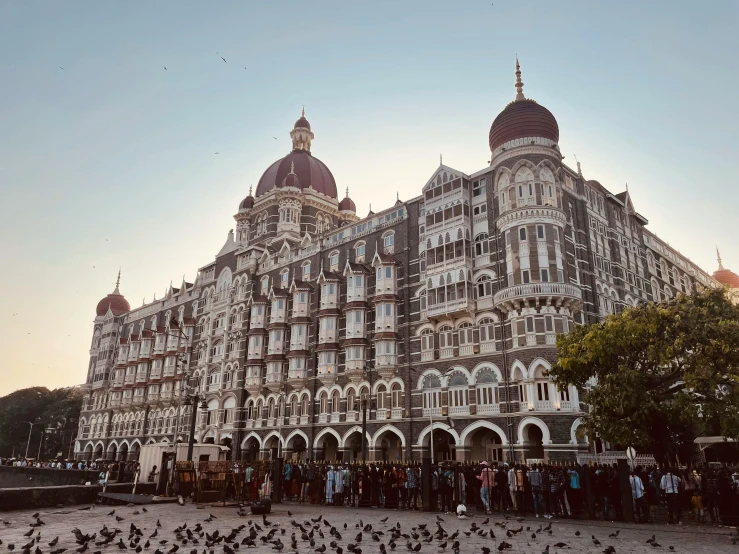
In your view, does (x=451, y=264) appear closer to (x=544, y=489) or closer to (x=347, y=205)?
(x=544, y=489)

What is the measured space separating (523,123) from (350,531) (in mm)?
30573

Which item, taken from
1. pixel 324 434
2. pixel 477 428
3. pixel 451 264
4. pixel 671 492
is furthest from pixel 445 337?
pixel 671 492

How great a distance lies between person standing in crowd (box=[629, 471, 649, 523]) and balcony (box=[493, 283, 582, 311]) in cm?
1526

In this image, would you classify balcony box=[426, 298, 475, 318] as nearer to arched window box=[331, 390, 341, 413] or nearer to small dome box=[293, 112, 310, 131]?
arched window box=[331, 390, 341, 413]

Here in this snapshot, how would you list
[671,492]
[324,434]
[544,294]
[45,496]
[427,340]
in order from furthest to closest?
[324,434] < [427,340] < [544,294] < [45,496] < [671,492]

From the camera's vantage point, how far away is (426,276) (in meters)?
40.3

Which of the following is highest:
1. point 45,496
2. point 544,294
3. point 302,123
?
point 302,123

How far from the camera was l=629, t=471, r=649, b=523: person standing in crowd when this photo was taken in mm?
18922

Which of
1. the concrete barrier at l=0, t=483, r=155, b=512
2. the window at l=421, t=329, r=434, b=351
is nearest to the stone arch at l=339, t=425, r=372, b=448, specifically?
the window at l=421, t=329, r=434, b=351

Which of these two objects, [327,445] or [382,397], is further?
[327,445]

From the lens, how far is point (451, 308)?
3769 cm

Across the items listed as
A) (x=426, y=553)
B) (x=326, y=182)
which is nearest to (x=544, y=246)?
(x=426, y=553)

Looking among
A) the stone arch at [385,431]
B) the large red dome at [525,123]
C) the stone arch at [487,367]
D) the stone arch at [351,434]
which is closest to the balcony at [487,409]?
the stone arch at [487,367]

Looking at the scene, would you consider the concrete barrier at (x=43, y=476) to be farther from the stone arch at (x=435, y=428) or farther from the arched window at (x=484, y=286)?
the arched window at (x=484, y=286)
